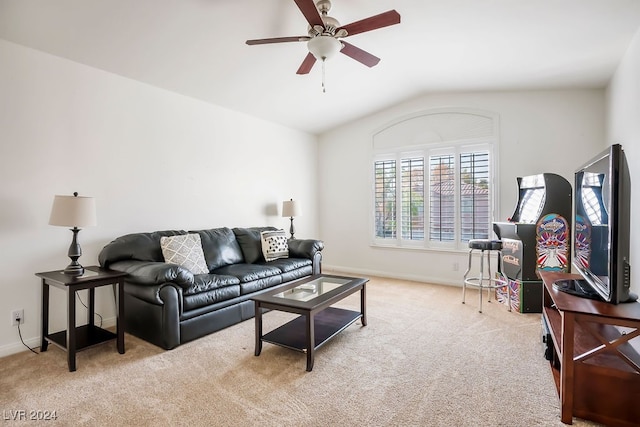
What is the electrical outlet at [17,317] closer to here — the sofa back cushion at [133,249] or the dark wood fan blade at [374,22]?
the sofa back cushion at [133,249]

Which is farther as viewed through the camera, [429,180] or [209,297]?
[429,180]

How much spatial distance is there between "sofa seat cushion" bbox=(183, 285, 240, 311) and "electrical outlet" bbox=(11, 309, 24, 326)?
1.38 m

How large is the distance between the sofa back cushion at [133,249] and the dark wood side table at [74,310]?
17cm

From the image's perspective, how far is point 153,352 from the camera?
2750 mm

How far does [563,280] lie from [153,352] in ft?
10.8

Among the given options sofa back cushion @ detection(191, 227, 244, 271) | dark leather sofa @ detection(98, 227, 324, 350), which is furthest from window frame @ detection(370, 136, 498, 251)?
sofa back cushion @ detection(191, 227, 244, 271)

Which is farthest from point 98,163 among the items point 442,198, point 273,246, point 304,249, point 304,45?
point 442,198

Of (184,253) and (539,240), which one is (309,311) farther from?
(539,240)

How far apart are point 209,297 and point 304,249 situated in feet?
5.47

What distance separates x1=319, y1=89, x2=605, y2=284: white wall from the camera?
4195mm

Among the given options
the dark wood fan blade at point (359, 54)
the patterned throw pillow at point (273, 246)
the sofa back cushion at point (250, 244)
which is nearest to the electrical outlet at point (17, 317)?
the sofa back cushion at point (250, 244)

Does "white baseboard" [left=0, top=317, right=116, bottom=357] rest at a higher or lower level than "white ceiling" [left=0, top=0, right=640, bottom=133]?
lower

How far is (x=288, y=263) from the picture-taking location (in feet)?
13.5

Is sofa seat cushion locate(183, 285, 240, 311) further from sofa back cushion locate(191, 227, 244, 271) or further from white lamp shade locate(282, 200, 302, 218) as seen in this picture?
white lamp shade locate(282, 200, 302, 218)
